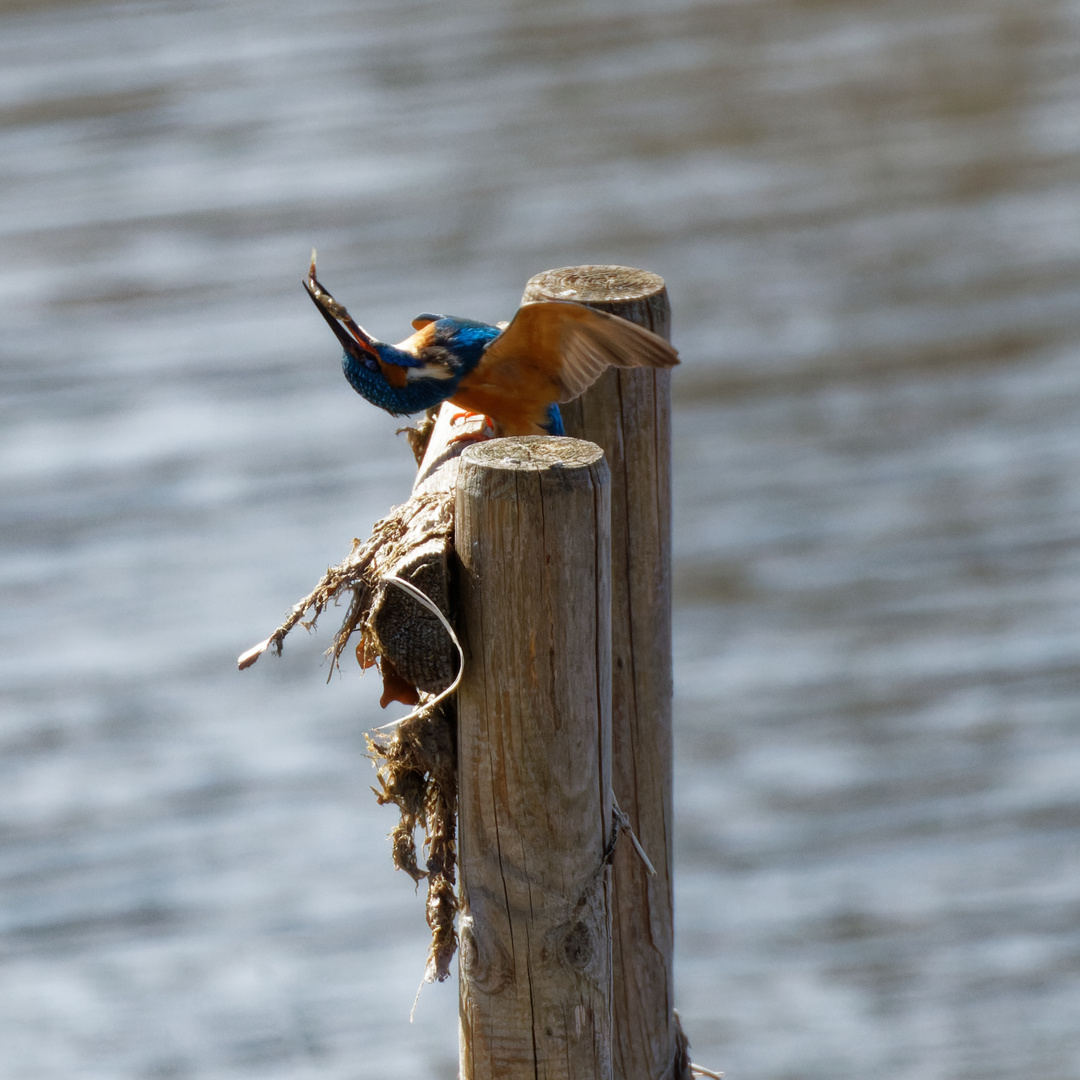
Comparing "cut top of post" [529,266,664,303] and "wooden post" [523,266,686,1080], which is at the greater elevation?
"cut top of post" [529,266,664,303]

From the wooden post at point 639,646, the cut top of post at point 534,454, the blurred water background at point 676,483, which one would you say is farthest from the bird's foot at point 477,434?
the blurred water background at point 676,483

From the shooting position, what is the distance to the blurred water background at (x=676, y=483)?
435 centimetres

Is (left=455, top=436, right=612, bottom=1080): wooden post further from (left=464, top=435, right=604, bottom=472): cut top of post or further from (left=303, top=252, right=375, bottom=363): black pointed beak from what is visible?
(left=303, top=252, right=375, bottom=363): black pointed beak

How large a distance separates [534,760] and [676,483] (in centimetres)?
419

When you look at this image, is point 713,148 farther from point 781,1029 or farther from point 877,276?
point 781,1029

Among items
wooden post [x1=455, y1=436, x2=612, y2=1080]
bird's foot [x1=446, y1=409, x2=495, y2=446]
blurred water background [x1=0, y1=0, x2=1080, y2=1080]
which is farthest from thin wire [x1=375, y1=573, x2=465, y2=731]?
blurred water background [x1=0, y1=0, x2=1080, y2=1080]

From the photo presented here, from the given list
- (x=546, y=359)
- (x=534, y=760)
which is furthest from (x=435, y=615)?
(x=546, y=359)

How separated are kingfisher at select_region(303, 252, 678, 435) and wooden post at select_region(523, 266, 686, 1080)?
0.12 meters

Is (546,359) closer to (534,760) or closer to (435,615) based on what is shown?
(435,615)

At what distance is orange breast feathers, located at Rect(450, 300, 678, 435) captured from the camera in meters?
1.97

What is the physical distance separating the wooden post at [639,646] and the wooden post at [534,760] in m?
0.37

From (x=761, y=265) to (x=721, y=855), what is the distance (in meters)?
3.47

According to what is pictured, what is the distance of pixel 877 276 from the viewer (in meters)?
7.16

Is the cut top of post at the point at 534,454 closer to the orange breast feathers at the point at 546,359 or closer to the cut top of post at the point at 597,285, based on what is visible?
the orange breast feathers at the point at 546,359
